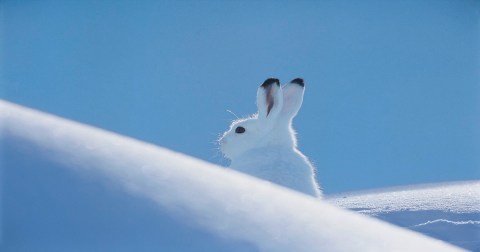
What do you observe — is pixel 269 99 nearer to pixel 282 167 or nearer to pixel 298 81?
pixel 298 81

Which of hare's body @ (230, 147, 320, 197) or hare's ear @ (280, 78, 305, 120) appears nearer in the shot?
hare's body @ (230, 147, 320, 197)

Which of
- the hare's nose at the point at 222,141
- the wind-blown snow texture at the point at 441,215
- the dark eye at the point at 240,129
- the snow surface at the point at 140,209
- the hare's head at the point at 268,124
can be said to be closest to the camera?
the snow surface at the point at 140,209

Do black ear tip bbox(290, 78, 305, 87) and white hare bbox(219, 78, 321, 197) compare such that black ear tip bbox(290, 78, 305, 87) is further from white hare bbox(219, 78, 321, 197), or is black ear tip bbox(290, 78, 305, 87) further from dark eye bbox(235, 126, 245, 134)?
dark eye bbox(235, 126, 245, 134)

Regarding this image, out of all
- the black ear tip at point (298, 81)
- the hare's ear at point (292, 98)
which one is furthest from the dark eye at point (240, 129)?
the black ear tip at point (298, 81)

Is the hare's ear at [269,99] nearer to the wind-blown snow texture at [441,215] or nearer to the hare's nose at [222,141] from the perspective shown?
the hare's nose at [222,141]

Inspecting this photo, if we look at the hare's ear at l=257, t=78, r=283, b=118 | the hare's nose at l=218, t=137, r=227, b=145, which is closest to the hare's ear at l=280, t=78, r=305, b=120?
the hare's ear at l=257, t=78, r=283, b=118
